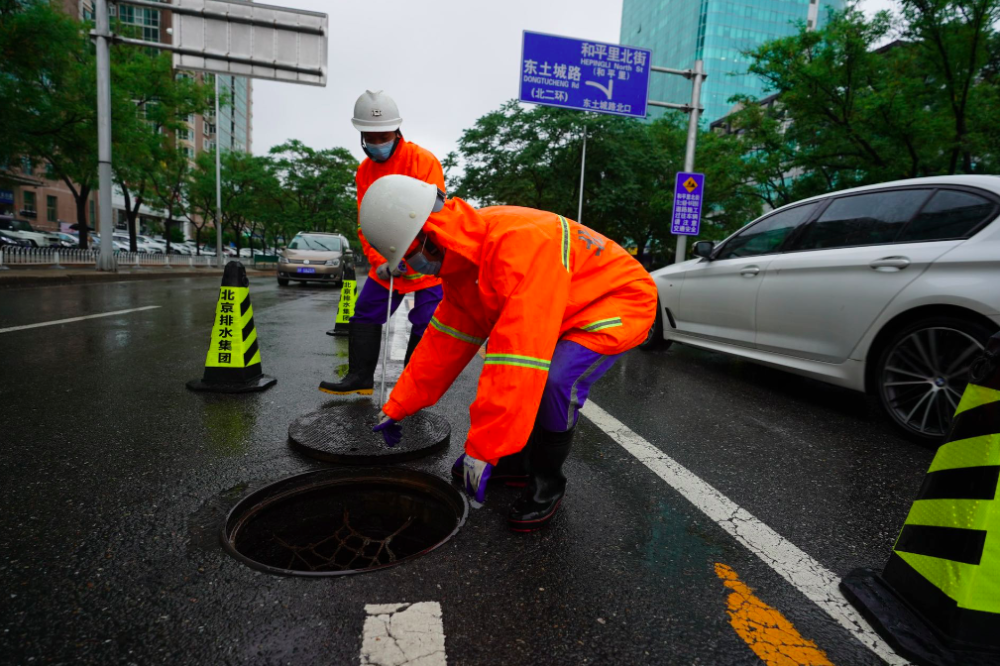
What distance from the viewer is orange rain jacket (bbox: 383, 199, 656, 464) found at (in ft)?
5.89

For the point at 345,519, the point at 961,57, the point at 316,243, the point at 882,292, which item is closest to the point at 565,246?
the point at 345,519

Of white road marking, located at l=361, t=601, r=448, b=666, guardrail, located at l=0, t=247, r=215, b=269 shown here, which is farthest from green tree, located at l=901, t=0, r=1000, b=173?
guardrail, located at l=0, t=247, r=215, b=269

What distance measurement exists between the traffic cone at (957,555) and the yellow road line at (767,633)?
239mm

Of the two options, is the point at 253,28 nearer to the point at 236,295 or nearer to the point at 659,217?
the point at 236,295

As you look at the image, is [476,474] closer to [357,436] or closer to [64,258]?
[357,436]

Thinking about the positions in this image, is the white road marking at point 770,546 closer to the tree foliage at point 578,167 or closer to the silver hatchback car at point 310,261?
the silver hatchback car at point 310,261

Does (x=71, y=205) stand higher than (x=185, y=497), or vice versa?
(x=71, y=205)

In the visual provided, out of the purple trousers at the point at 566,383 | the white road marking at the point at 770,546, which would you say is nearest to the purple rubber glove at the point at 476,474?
the purple trousers at the point at 566,383

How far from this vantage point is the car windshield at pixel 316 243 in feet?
56.1

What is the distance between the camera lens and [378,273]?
11.5ft

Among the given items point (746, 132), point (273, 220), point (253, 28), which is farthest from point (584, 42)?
point (273, 220)

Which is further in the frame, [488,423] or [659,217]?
[659,217]

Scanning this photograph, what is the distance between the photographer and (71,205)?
143ft

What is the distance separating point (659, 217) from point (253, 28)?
822 inches
